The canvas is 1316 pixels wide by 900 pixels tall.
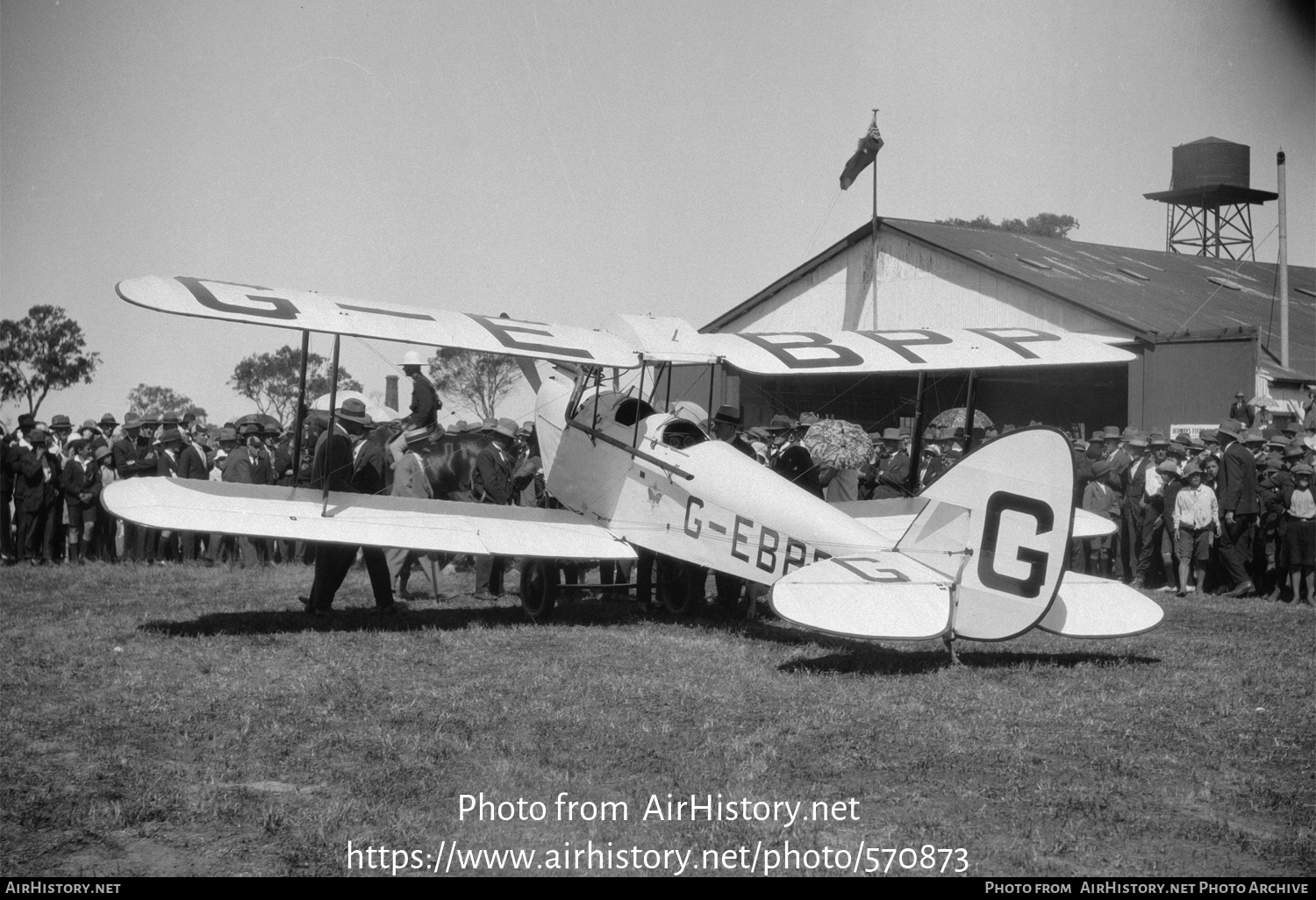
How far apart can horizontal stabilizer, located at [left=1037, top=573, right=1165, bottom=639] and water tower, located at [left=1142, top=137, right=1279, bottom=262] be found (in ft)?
120

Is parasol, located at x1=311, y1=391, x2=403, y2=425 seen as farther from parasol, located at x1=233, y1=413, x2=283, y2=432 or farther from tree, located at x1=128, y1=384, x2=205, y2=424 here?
tree, located at x1=128, y1=384, x2=205, y2=424

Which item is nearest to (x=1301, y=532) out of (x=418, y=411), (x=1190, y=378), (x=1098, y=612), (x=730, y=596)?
(x=1098, y=612)

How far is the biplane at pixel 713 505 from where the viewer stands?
7.32 metres

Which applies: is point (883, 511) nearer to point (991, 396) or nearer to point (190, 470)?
point (190, 470)

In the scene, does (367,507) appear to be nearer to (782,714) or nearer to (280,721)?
(280,721)

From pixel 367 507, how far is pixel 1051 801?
6.88 metres

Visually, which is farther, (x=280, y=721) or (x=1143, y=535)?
(x=1143, y=535)

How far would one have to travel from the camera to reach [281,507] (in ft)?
32.7

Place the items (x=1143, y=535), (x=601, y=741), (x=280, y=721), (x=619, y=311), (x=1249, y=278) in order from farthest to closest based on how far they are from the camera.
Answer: (x=1249, y=278)
(x=1143, y=535)
(x=619, y=311)
(x=280, y=721)
(x=601, y=741)

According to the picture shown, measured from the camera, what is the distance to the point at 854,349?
11164 millimetres

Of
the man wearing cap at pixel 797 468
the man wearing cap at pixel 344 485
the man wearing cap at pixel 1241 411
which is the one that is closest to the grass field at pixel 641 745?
the man wearing cap at pixel 344 485

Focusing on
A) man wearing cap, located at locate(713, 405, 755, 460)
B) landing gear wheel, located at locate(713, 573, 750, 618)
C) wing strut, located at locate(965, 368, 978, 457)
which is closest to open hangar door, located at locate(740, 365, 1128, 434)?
man wearing cap, located at locate(713, 405, 755, 460)

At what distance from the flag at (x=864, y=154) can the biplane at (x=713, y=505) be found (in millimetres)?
17294
